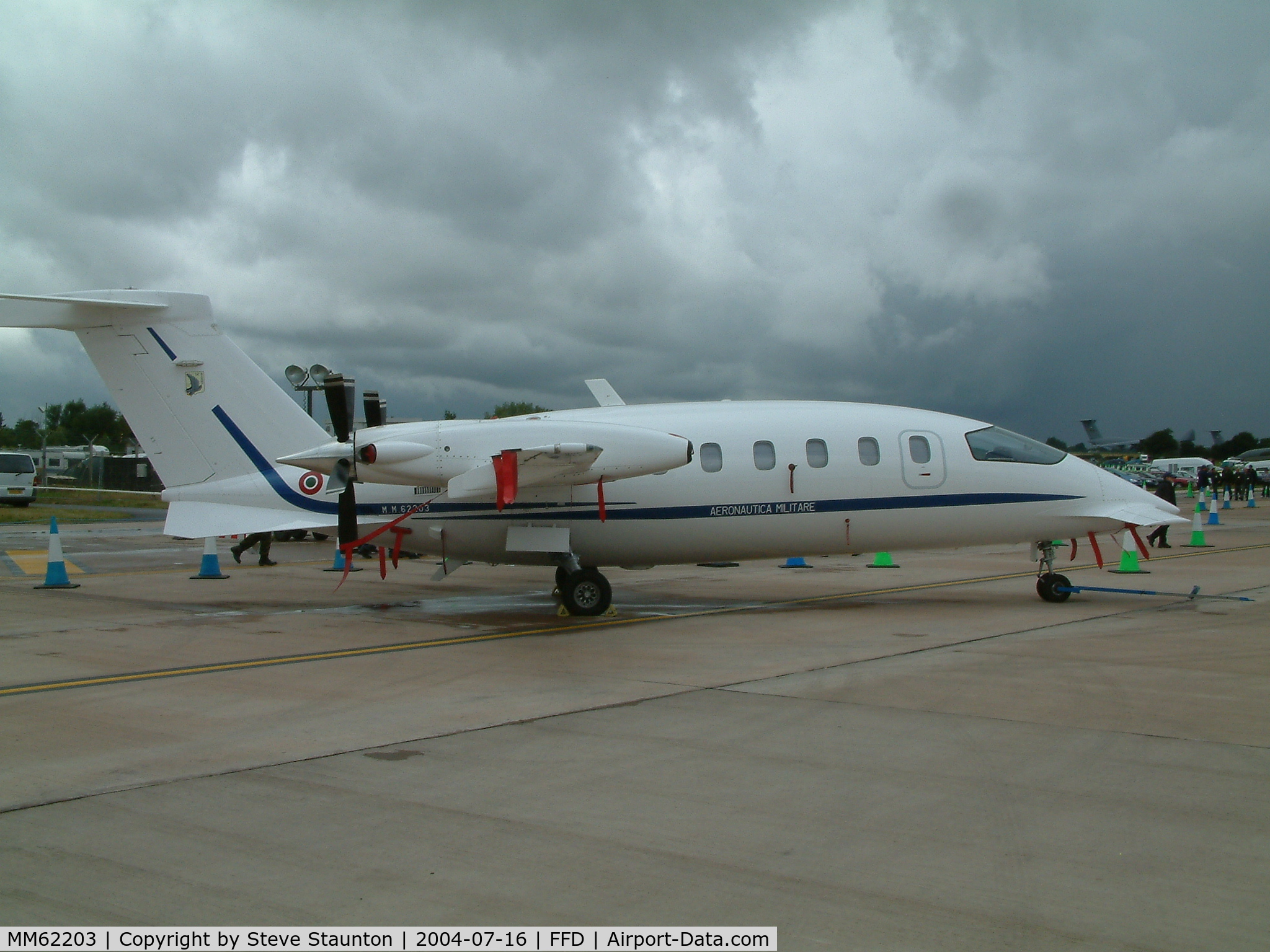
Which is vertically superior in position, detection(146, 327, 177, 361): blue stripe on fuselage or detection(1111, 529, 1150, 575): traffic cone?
detection(146, 327, 177, 361): blue stripe on fuselage

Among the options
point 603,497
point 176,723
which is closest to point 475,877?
point 176,723

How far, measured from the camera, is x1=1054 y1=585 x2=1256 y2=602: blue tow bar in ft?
52.9

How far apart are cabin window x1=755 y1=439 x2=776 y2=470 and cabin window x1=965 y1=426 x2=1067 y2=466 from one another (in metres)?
3.42

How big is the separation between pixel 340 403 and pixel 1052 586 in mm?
11569

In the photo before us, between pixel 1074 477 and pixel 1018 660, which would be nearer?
pixel 1018 660

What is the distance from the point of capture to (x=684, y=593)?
1869 cm

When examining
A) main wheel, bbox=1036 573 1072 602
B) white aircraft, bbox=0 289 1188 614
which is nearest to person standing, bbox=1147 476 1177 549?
main wheel, bbox=1036 573 1072 602

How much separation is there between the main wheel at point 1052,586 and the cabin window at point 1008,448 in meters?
1.88

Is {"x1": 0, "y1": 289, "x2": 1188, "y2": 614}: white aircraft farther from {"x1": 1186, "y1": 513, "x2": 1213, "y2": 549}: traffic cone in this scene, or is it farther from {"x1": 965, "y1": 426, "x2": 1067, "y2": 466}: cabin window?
{"x1": 1186, "y1": 513, "x2": 1213, "y2": 549}: traffic cone

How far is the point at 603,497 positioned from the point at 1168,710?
8.26 m

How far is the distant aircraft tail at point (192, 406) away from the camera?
14789 mm

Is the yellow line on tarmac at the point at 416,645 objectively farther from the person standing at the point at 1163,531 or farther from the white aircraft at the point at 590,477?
the person standing at the point at 1163,531

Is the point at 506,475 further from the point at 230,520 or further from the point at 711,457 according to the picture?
the point at 230,520

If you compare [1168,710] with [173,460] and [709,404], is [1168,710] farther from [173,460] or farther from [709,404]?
[173,460]
